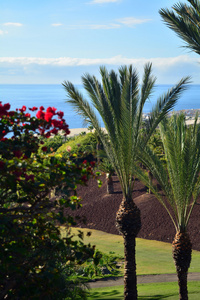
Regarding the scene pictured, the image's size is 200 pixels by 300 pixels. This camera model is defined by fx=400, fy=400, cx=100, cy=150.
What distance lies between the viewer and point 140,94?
12.2 metres

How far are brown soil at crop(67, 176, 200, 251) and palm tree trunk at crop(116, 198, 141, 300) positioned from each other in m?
8.89

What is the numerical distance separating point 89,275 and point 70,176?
1050 centimetres

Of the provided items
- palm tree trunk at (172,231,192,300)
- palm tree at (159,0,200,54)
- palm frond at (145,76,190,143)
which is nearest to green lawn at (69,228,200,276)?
palm tree trunk at (172,231,192,300)

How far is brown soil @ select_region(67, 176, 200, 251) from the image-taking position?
2158 cm

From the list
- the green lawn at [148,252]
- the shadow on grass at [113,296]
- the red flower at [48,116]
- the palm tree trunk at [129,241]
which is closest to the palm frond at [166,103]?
the palm tree trunk at [129,241]

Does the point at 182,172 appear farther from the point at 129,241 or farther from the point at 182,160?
the point at 129,241

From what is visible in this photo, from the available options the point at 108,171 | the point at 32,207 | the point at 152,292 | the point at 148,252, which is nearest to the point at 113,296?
the point at 152,292

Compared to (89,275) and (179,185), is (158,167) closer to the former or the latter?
(179,185)

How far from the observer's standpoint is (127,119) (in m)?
11.9

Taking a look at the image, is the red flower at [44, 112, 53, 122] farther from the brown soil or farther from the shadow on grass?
the brown soil

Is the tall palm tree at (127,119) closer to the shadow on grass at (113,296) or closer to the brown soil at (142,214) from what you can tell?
the shadow on grass at (113,296)

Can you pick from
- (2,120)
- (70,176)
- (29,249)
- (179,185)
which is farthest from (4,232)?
(179,185)

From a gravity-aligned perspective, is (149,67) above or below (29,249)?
above

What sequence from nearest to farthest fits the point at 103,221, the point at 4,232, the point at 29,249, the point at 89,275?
the point at 4,232, the point at 29,249, the point at 89,275, the point at 103,221
